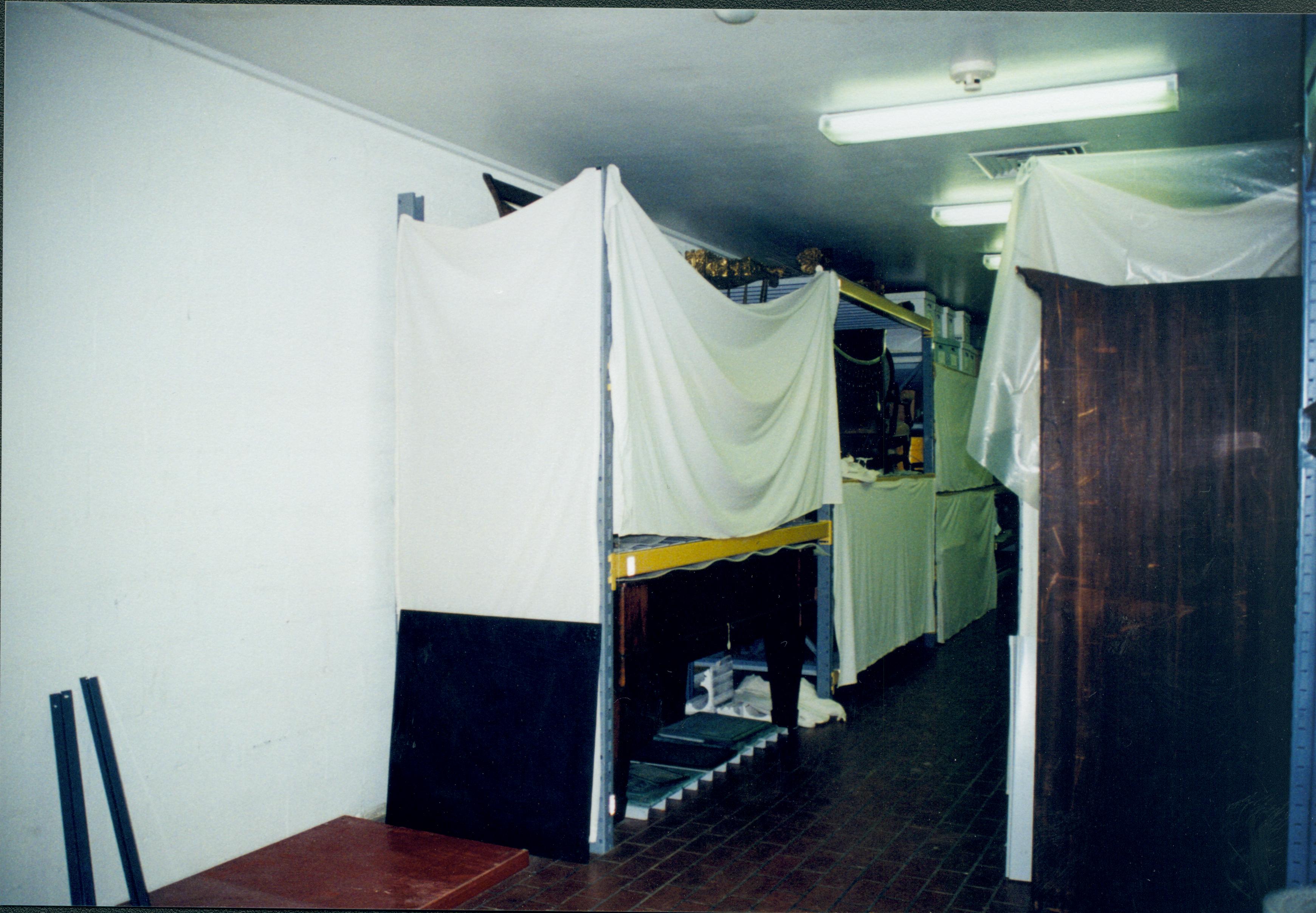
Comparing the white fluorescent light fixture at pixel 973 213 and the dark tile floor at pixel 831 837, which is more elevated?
the white fluorescent light fixture at pixel 973 213

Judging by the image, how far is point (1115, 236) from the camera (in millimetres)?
3160

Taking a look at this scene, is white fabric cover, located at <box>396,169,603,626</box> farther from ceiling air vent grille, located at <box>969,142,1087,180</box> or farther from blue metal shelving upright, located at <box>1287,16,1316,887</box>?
blue metal shelving upright, located at <box>1287,16,1316,887</box>

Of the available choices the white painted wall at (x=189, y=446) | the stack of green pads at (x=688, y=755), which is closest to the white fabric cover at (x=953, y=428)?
the stack of green pads at (x=688, y=755)

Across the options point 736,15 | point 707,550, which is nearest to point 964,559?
point 707,550

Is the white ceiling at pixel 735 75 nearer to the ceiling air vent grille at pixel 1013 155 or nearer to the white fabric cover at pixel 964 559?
the ceiling air vent grille at pixel 1013 155

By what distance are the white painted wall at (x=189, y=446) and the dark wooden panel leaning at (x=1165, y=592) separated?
8.96 feet

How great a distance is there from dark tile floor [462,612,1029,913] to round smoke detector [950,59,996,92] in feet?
9.65

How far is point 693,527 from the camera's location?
4047 millimetres

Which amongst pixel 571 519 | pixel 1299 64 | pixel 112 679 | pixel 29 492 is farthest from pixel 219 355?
pixel 1299 64

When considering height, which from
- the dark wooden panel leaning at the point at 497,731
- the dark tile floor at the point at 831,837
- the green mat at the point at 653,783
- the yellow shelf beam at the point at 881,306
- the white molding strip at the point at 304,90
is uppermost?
the white molding strip at the point at 304,90

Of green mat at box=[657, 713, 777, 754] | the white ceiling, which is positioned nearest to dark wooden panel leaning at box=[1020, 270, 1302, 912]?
the white ceiling

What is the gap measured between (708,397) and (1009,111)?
5.57 feet

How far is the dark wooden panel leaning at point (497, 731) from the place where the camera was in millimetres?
3539

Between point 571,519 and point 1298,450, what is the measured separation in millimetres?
2398
